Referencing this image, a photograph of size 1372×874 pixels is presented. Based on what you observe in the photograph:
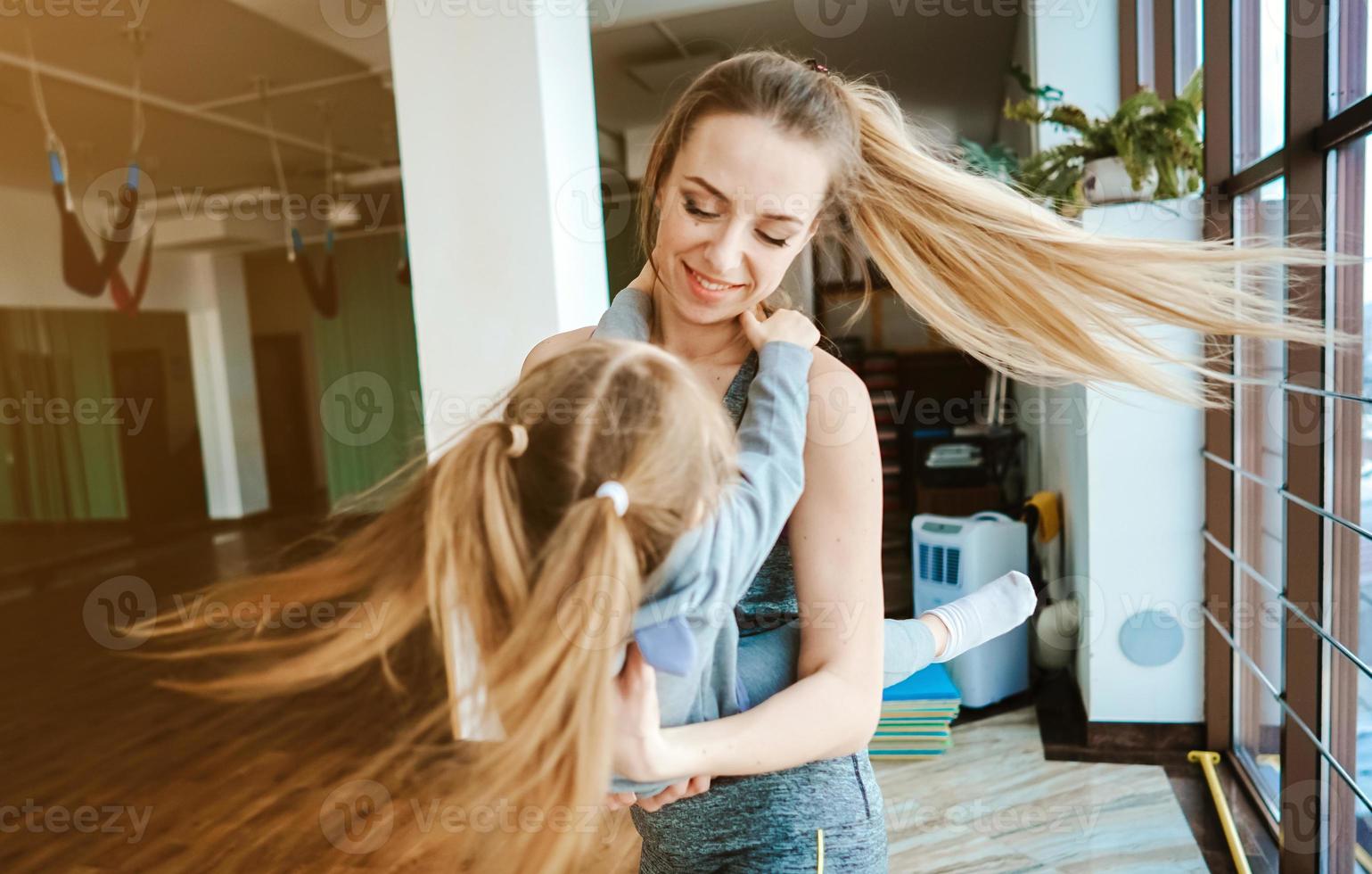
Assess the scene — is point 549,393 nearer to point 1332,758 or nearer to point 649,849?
point 649,849

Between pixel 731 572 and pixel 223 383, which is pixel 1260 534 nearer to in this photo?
pixel 731 572

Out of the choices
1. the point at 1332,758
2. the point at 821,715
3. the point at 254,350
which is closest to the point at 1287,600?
the point at 1332,758

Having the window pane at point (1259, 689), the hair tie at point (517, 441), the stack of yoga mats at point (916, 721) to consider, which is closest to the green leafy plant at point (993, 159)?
the window pane at point (1259, 689)

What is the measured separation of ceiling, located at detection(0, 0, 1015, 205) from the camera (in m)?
4.16

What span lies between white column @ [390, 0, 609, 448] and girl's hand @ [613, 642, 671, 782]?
2086 millimetres

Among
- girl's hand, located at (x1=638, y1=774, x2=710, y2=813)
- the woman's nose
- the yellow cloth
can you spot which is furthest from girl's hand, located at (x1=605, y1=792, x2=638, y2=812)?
the yellow cloth

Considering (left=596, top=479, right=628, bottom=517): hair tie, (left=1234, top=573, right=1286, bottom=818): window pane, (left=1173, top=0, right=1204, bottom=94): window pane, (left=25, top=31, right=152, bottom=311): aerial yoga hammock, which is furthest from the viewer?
(left=25, top=31, right=152, bottom=311): aerial yoga hammock

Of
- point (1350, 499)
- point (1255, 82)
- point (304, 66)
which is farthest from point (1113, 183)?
point (304, 66)

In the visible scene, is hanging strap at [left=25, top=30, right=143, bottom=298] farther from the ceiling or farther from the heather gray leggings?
the heather gray leggings

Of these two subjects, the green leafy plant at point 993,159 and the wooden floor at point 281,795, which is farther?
the green leafy plant at point 993,159

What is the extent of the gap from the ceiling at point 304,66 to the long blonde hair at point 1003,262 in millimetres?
2721

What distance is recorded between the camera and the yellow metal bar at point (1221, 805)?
2172mm

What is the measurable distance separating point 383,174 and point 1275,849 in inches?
279

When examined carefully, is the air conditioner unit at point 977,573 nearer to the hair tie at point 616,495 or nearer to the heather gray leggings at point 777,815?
the heather gray leggings at point 777,815
